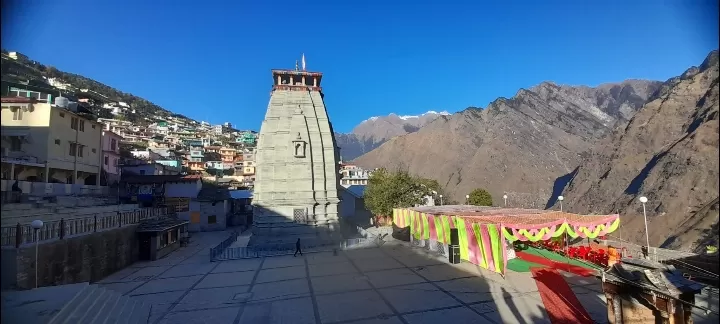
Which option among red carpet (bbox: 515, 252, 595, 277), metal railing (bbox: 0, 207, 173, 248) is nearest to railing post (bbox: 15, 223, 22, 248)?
metal railing (bbox: 0, 207, 173, 248)

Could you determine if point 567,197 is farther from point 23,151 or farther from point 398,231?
point 23,151

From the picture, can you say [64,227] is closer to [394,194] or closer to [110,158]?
[110,158]

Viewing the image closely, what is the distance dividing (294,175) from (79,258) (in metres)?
15.3

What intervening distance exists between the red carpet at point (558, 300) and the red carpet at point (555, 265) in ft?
2.71

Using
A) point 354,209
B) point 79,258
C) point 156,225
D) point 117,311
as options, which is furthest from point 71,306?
point 354,209

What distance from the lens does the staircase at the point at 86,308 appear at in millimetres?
8558

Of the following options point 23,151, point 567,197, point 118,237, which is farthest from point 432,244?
point 567,197

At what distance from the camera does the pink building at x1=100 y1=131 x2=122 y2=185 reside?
128 feet

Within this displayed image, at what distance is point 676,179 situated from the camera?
3052 centimetres

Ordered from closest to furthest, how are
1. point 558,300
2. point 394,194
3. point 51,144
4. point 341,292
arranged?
point 558,300
point 341,292
point 51,144
point 394,194

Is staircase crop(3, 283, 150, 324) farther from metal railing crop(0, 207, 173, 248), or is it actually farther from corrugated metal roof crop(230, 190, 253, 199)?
corrugated metal roof crop(230, 190, 253, 199)

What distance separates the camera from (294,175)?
2966 cm

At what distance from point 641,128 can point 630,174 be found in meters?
7.74

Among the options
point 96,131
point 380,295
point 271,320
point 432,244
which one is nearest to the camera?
point 271,320
